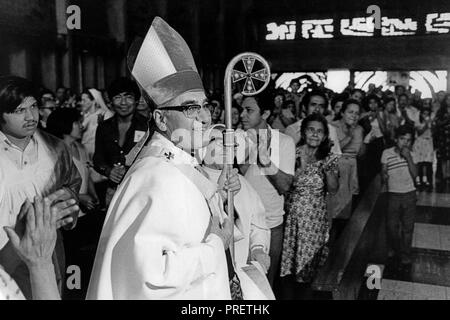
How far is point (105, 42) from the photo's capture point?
248cm

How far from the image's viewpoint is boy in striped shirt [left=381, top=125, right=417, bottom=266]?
2.73m

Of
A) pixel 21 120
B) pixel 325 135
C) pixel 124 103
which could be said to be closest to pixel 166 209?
pixel 21 120

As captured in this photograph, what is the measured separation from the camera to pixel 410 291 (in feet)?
7.78

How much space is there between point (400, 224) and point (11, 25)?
2.33m

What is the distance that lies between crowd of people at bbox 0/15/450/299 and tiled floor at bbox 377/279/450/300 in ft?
0.99

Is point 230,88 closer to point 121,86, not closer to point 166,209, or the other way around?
point 166,209

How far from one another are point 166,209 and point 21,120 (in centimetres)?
99

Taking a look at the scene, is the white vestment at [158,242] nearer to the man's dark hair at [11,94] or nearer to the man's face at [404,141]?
the man's dark hair at [11,94]

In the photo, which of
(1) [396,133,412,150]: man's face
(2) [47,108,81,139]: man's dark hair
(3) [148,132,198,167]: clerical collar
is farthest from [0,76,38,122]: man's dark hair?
(1) [396,133,412,150]: man's face

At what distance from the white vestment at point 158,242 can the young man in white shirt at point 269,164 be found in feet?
2.95

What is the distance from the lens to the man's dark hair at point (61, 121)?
243 centimetres
